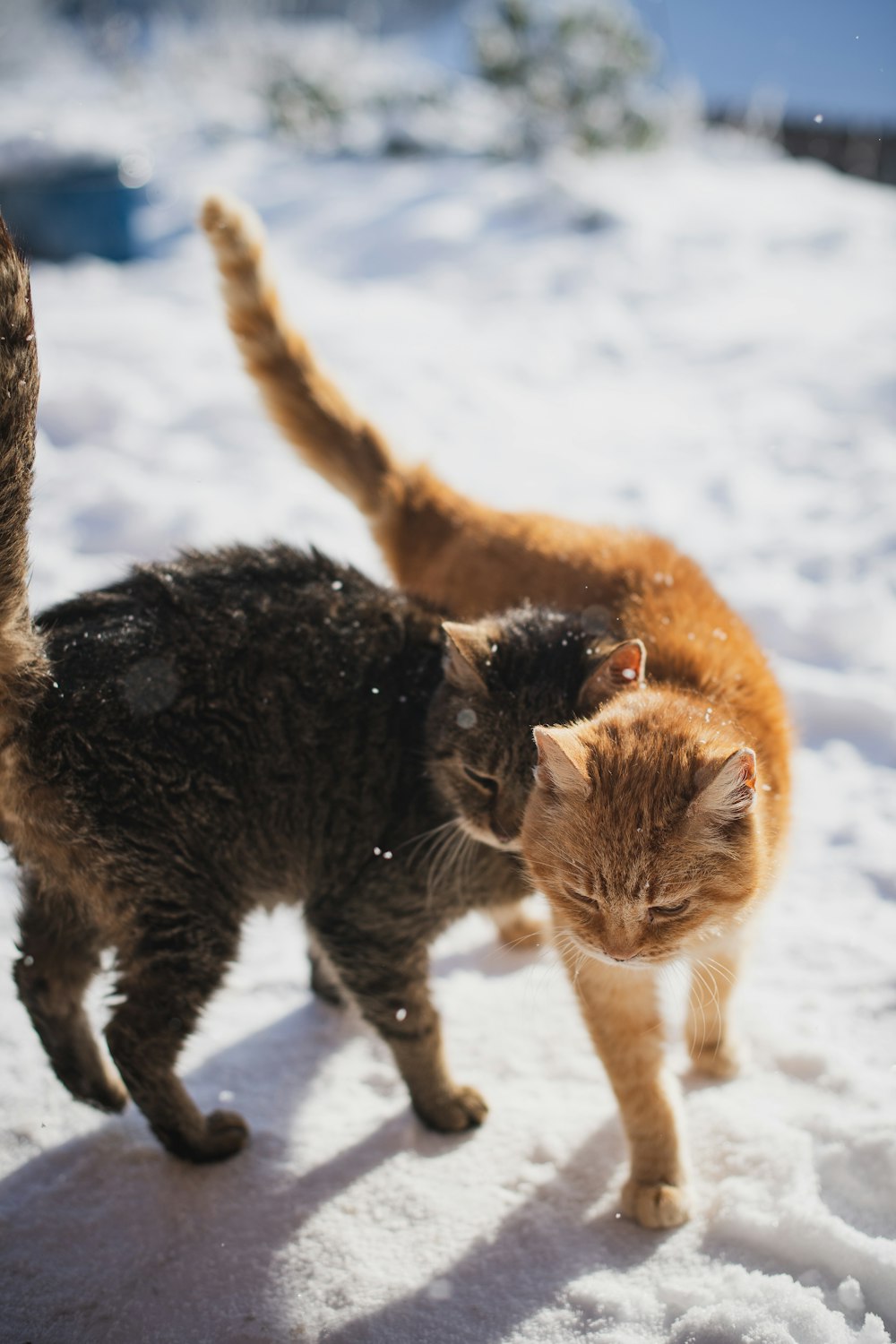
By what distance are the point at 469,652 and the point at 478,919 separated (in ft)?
3.77

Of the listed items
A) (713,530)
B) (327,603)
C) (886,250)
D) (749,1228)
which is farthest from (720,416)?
(749,1228)

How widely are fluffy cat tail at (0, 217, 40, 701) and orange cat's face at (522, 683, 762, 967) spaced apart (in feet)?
3.02

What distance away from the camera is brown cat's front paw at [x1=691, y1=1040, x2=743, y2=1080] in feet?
7.16

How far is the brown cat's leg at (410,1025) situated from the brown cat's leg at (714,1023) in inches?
19.4

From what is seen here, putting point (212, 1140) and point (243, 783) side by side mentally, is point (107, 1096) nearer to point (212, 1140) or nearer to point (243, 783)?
point (212, 1140)

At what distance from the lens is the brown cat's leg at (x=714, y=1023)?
2.14m

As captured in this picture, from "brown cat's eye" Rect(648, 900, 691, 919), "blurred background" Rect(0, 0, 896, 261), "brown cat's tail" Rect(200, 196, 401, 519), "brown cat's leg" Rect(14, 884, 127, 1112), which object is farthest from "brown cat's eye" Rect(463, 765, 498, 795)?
"blurred background" Rect(0, 0, 896, 261)

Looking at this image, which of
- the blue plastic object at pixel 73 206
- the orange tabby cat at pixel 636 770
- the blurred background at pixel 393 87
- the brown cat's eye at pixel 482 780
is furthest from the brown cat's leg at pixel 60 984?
the blue plastic object at pixel 73 206

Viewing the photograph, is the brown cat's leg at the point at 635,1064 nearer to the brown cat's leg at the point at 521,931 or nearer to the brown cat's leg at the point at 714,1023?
the brown cat's leg at the point at 714,1023

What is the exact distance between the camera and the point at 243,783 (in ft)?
6.48

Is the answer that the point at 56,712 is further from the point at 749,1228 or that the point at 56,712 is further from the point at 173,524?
the point at 173,524

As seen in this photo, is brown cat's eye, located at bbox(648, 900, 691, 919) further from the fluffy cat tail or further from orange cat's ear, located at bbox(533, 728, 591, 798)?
the fluffy cat tail

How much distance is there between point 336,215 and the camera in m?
7.19

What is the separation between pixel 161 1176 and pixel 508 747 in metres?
1.07
